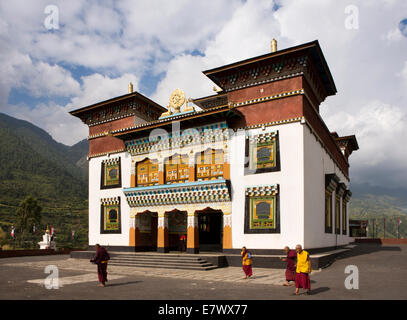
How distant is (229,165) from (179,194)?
10.3 feet

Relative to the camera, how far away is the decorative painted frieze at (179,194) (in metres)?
18.4

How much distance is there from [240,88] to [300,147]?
443 cm

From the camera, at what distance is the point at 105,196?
23234 mm

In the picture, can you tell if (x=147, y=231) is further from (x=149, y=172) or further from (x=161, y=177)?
(x=161, y=177)

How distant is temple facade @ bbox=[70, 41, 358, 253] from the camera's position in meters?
17.0

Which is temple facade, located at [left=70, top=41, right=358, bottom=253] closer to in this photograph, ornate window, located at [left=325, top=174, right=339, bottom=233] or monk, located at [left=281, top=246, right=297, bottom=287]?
ornate window, located at [left=325, top=174, right=339, bottom=233]

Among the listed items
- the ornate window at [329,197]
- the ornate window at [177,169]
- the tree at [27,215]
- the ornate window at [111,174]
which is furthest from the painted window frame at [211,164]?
the tree at [27,215]

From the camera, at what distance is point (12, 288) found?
1122cm

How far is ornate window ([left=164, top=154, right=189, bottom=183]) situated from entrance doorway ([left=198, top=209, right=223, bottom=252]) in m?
3.62

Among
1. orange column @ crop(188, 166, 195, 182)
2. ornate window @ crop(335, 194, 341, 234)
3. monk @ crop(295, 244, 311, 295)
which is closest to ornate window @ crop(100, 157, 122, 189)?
orange column @ crop(188, 166, 195, 182)

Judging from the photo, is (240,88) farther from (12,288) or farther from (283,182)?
(12,288)

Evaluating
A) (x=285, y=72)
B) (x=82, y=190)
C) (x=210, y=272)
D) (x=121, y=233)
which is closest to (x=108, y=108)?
(x=121, y=233)

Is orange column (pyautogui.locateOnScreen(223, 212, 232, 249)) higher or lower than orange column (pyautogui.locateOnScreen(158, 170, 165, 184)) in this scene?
lower

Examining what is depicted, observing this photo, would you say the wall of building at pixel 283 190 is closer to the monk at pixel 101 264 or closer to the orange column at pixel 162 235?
the orange column at pixel 162 235
